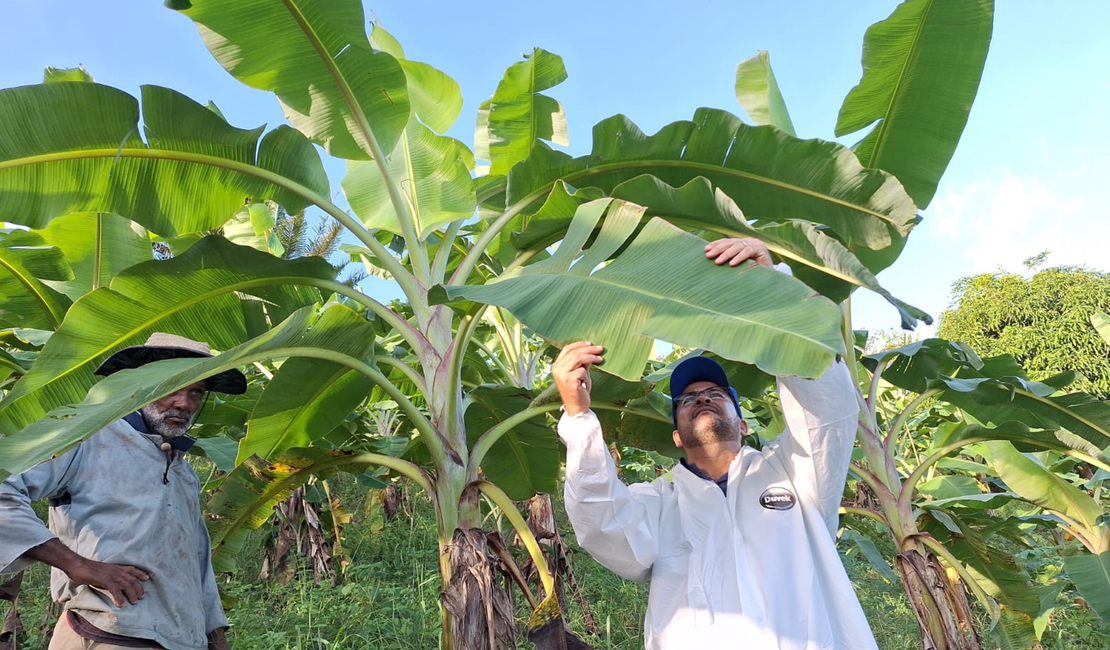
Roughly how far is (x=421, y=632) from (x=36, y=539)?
3026 millimetres

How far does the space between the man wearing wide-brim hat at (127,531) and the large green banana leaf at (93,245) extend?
828mm

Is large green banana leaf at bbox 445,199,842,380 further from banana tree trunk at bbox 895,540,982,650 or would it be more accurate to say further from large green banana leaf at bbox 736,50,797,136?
banana tree trunk at bbox 895,540,982,650

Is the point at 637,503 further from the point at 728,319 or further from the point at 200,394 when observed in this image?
the point at 200,394

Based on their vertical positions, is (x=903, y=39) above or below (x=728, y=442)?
above

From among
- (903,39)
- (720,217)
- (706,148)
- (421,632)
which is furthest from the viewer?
(421,632)

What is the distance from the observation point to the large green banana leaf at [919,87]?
281 cm

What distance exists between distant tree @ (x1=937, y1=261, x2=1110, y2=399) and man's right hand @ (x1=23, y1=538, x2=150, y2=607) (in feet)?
54.1

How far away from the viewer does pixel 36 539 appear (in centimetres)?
203

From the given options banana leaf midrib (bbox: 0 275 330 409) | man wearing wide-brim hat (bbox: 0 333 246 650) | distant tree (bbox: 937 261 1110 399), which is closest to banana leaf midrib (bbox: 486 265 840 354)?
banana leaf midrib (bbox: 0 275 330 409)

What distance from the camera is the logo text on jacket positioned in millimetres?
2123

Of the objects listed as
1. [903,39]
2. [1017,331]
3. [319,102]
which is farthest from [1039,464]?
[1017,331]

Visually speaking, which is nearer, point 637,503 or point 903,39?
point 637,503

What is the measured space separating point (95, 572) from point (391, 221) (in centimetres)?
177

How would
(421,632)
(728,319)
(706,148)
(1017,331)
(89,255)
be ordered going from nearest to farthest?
(728,319)
(706,148)
(89,255)
(421,632)
(1017,331)
